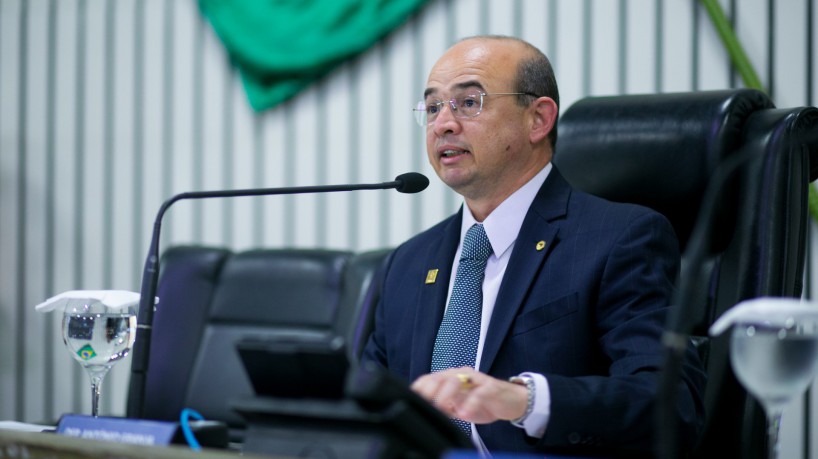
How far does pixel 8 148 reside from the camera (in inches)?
159

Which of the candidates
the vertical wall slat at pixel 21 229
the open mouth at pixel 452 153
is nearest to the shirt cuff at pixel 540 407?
the open mouth at pixel 452 153

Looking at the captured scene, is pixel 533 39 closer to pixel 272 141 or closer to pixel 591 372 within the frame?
pixel 272 141

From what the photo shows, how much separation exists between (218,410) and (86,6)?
1922 millimetres

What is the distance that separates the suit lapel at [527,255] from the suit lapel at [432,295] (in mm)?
158

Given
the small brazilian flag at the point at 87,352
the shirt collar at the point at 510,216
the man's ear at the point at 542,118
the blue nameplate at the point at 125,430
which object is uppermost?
the man's ear at the point at 542,118

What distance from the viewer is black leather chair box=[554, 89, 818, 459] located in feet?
5.75

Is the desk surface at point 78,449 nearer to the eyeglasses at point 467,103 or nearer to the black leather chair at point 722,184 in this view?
the black leather chair at point 722,184

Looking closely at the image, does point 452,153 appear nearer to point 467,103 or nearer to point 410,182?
point 467,103

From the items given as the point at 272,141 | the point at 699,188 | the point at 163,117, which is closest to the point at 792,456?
the point at 699,188

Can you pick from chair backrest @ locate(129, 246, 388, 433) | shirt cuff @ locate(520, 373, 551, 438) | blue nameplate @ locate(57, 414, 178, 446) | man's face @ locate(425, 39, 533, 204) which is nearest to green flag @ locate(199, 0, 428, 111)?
chair backrest @ locate(129, 246, 388, 433)

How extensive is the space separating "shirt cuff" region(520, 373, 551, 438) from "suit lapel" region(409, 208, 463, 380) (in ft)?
1.60

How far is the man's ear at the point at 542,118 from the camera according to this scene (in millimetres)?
2107

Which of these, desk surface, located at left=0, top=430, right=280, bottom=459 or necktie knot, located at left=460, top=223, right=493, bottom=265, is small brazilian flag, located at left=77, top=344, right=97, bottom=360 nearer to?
desk surface, located at left=0, top=430, right=280, bottom=459

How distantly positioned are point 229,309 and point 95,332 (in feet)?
4.66
